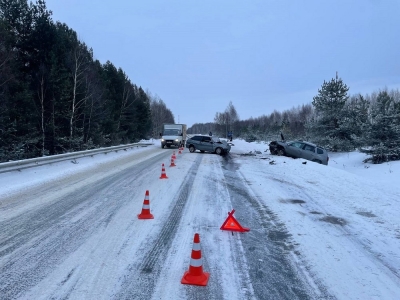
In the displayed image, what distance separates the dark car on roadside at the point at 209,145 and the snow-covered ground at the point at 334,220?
508 inches

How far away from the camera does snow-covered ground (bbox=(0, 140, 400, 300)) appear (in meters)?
4.13

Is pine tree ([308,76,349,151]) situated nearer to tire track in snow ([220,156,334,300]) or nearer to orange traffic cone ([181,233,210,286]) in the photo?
tire track in snow ([220,156,334,300])

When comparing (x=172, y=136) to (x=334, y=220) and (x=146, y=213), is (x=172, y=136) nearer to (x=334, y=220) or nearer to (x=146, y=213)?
(x=146, y=213)

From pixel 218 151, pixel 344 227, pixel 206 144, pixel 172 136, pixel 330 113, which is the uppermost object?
pixel 330 113

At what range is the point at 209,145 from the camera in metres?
27.8

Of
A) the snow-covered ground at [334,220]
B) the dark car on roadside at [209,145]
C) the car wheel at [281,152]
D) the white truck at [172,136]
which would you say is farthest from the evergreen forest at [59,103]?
the dark car on roadside at [209,145]

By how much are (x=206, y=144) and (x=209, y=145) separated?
1.07 ft

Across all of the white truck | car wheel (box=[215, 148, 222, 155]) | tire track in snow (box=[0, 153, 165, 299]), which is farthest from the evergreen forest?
tire track in snow (box=[0, 153, 165, 299])

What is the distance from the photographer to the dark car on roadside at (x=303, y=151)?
21594 mm

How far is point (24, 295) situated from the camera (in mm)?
3439

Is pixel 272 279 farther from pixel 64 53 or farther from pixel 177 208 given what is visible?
pixel 64 53

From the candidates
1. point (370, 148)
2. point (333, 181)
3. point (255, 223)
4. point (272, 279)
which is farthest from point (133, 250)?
point (370, 148)

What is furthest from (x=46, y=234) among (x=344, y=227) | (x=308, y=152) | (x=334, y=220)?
(x=308, y=152)

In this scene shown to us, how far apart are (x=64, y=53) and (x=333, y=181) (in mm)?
23975
